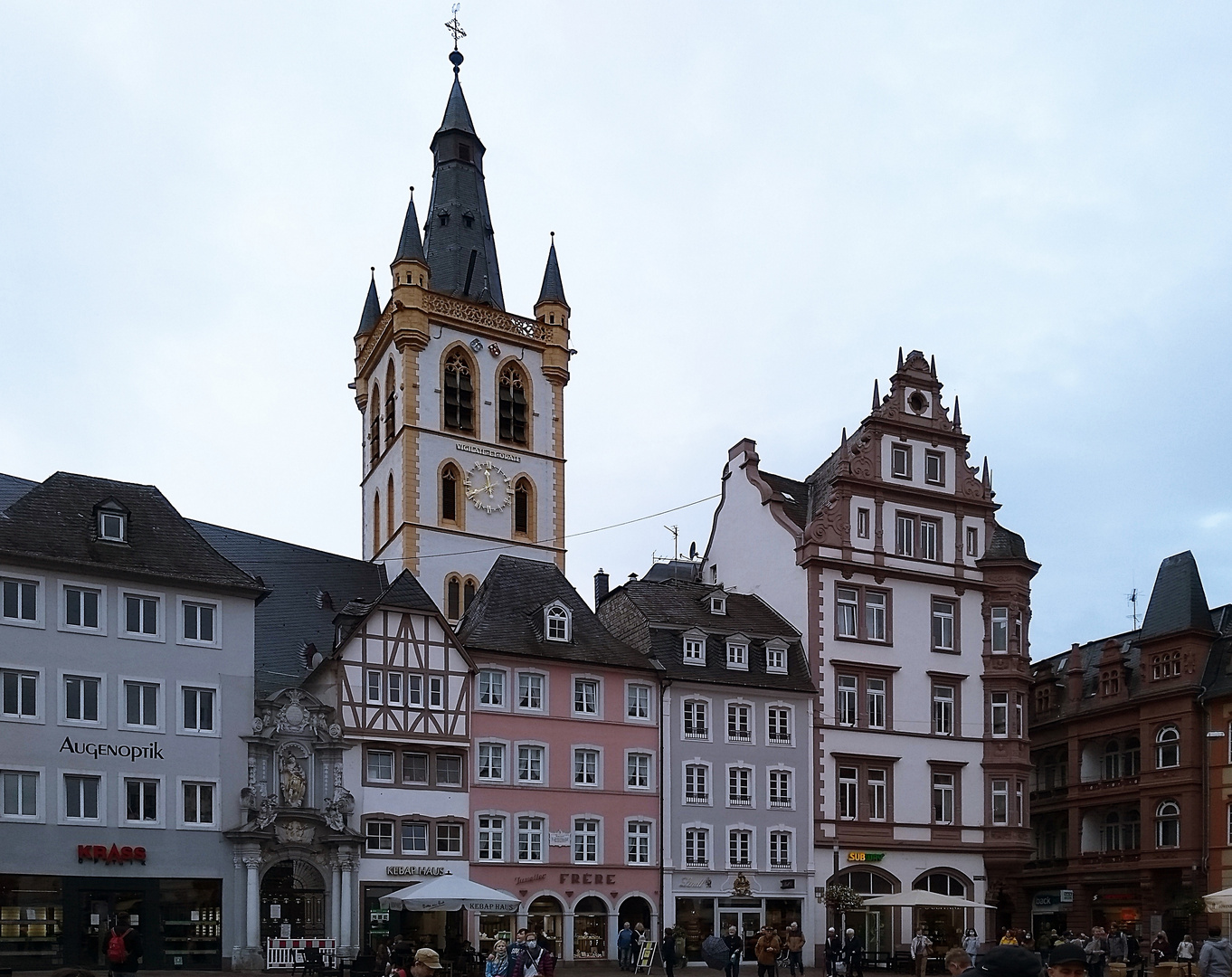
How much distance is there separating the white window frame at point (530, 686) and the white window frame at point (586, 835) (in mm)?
3537

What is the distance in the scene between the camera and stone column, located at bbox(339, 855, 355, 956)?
4262 cm

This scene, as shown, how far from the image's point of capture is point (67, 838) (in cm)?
3909

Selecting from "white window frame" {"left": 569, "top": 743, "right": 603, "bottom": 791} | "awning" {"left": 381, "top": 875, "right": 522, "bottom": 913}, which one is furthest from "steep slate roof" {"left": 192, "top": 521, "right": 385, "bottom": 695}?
"awning" {"left": 381, "top": 875, "right": 522, "bottom": 913}

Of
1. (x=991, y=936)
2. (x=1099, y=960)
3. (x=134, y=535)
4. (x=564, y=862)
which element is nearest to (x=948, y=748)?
(x=991, y=936)

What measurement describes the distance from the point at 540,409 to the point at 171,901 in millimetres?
33146

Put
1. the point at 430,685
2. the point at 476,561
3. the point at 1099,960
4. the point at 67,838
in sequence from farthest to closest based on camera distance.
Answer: the point at 476,561
the point at 430,685
the point at 67,838
the point at 1099,960

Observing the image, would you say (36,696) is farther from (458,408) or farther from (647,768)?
(458,408)

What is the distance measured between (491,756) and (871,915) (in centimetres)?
1494

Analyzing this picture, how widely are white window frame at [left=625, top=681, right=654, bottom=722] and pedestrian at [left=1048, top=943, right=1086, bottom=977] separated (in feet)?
143

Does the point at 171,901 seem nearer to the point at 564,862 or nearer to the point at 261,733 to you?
the point at 261,733

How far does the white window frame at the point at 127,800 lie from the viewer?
4003 centimetres

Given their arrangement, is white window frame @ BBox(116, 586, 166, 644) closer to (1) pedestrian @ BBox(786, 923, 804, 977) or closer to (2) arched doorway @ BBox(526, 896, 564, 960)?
(2) arched doorway @ BBox(526, 896, 564, 960)

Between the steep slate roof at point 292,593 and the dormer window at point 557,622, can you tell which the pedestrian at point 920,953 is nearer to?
the dormer window at point 557,622

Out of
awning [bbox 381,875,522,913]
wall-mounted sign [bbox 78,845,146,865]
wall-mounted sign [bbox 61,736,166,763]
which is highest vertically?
wall-mounted sign [bbox 61,736,166,763]
